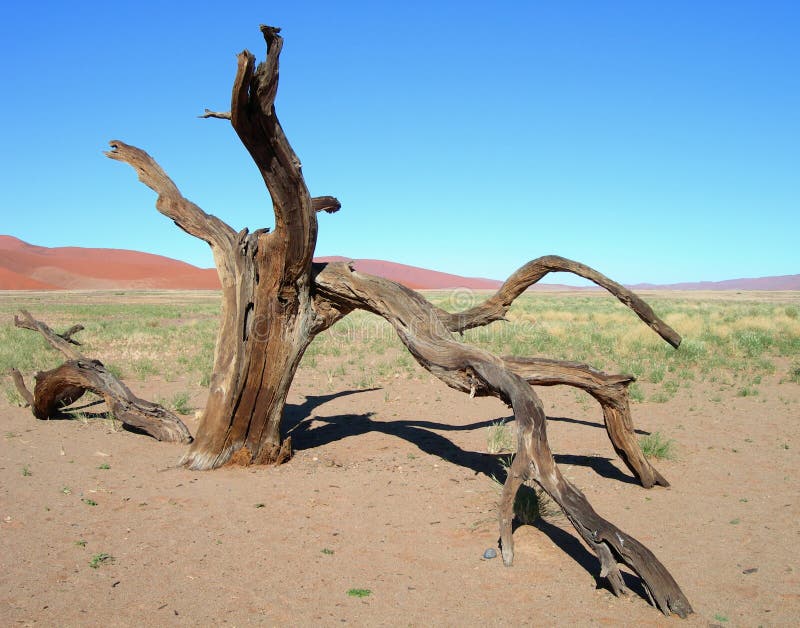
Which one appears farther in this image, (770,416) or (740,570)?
(770,416)

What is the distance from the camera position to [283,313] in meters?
6.68

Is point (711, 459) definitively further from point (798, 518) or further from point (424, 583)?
point (424, 583)

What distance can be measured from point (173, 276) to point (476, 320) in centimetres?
14746

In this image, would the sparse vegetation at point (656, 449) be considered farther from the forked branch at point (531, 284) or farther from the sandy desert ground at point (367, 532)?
the forked branch at point (531, 284)

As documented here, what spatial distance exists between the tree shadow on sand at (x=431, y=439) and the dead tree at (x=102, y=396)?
4.93 feet

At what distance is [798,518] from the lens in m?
5.29

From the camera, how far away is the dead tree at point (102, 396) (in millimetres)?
7656

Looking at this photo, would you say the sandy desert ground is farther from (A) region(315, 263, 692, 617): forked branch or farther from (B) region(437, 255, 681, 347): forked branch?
(B) region(437, 255, 681, 347): forked branch

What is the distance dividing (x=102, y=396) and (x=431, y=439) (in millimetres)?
4168

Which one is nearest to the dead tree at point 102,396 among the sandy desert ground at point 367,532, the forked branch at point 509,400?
the sandy desert ground at point 367,532

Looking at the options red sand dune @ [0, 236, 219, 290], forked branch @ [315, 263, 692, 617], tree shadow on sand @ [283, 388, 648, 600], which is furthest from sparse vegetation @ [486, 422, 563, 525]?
red sand dune @ [0, 236, 219, 290]

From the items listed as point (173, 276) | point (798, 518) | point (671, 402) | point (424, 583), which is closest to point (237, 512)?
point (424, 583)

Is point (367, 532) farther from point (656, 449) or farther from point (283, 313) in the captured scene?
point (656, 449)

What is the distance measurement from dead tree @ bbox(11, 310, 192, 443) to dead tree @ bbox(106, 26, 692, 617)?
132 centimetres
